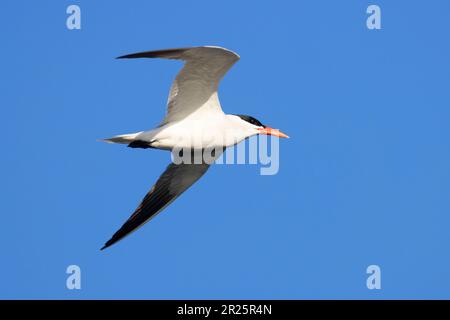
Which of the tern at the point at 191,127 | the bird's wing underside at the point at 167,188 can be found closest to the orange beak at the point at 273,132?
the tern at the point at 191,127

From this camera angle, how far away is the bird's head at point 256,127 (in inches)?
473

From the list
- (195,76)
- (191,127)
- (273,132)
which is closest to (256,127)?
(273,132)

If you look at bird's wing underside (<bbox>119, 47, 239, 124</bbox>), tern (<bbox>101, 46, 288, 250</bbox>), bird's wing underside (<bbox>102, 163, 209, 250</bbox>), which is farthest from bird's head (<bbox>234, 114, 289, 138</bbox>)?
bird's wing underside (<bbox>102, 163, 209, 250</bbox>)

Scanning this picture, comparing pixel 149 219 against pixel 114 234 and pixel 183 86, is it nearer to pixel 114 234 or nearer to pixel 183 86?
pixel 114 234

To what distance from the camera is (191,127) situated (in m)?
11.7

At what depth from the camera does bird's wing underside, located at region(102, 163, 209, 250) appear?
11898mm

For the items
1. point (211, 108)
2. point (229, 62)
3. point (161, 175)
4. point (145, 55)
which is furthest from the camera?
point (161, 175)

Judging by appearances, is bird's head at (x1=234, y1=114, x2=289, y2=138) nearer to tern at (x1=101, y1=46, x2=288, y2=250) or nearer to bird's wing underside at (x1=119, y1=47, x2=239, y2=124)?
tern at (x1=101, y1=46, x2=288, y2=250)

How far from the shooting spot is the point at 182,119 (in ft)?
38.7

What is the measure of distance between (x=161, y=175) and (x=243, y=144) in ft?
4.48

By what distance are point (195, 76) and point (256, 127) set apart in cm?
142

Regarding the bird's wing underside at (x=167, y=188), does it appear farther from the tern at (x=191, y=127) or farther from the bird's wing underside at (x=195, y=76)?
the bird's wing underside at (x=195, y=76)

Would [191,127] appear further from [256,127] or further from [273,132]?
[273,132]
